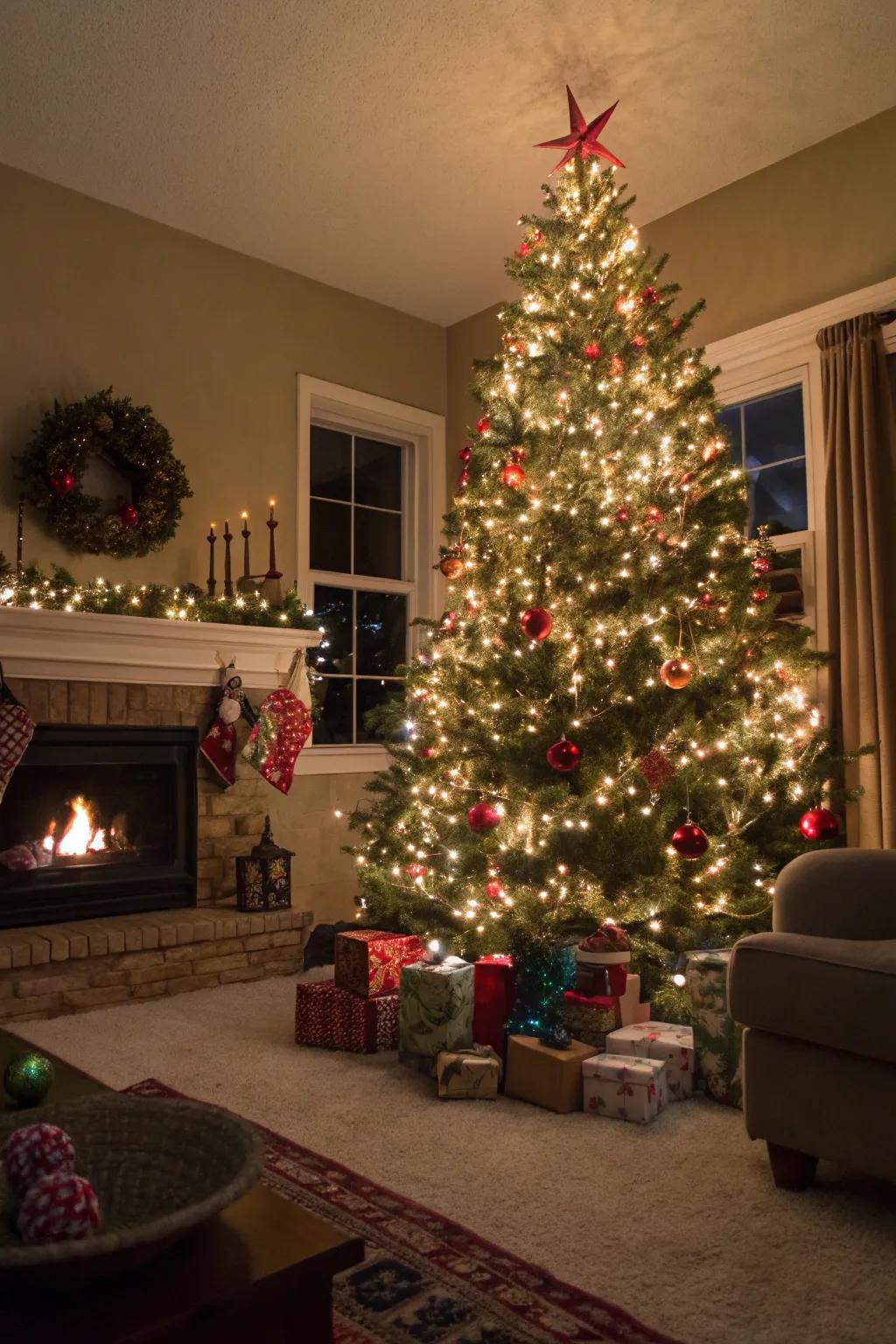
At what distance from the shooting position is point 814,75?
359cm

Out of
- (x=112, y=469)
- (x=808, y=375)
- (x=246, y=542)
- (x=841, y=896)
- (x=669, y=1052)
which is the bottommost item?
(x=669, y=1052)

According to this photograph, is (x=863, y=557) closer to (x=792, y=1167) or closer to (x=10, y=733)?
(x=792, y=1167)

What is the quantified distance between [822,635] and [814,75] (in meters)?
1.98

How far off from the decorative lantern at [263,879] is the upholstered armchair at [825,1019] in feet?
7.35

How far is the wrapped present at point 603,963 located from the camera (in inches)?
104

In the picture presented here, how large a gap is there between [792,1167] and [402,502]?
4173 mm

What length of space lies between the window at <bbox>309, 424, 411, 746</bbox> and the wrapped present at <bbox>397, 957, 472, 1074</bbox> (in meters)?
2.39

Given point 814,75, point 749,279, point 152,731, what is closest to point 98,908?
point 152,731

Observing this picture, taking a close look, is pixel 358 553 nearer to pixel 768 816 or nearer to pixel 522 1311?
pixel 768 816

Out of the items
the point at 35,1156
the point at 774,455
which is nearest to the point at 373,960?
the point at 35,1156

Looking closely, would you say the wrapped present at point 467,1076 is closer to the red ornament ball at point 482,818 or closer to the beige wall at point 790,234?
the red ornament ball at point 482,818

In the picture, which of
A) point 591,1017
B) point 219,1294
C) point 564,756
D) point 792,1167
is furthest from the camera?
point 564,756

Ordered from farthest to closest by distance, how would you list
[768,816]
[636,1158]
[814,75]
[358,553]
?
1. [358,553]
2. [814,75]
3. [768,816]
4. [636,1158]

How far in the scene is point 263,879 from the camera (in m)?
3.89
